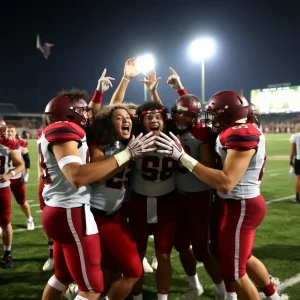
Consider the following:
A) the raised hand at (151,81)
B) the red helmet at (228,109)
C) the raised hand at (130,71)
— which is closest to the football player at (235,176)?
the red helmet at (228,109)

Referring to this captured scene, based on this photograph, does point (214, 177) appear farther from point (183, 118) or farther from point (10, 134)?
point (10, 134)

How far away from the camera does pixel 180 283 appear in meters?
4.33

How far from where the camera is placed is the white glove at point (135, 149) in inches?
111

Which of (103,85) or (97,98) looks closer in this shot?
(97,98)

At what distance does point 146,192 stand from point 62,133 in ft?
3.44

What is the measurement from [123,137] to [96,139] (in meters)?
0.23

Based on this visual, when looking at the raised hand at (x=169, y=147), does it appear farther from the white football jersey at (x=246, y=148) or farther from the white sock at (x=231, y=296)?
the white sock at (x=231, y=296)

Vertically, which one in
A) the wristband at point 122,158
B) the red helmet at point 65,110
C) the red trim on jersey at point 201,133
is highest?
the red helmet at point 65,110

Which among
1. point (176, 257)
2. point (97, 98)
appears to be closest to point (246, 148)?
point (97, 98)

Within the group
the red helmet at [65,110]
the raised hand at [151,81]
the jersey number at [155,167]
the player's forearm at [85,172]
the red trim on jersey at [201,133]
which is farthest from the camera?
the raised hand at [151,81]

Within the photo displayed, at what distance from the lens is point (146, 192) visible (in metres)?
3.38

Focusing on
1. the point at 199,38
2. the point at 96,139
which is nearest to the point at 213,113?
the point at 96,139

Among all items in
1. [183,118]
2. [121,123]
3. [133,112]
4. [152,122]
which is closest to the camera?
[121,123]

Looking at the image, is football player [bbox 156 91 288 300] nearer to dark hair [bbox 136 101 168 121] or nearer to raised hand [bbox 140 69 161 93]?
dark hair [bbox 136 101 168 121]
